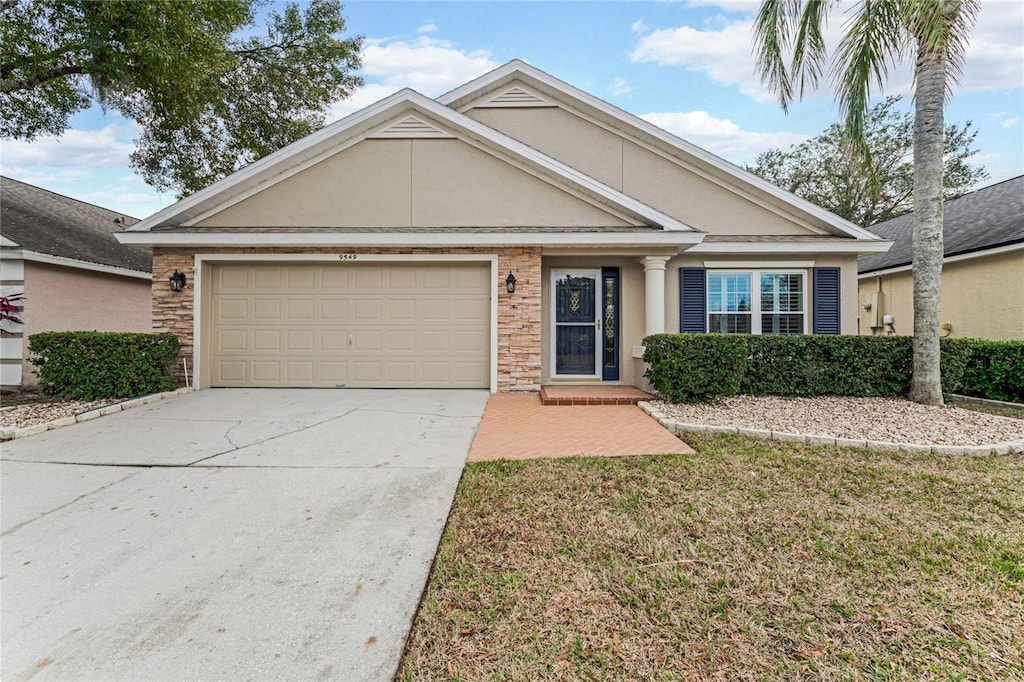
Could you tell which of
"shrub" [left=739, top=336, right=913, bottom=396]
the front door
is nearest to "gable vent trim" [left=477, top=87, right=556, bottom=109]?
the front door

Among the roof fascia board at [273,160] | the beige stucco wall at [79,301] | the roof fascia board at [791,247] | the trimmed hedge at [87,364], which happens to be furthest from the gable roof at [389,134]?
the beige stucco wall at [79,301]

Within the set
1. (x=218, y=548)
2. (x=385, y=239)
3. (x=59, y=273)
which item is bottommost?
(x=218, y=548)

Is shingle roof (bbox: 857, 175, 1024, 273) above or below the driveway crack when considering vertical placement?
above

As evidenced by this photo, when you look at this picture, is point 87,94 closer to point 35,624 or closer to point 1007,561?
point 35,624

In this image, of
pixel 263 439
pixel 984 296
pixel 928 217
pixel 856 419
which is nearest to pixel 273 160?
pixel 263 439

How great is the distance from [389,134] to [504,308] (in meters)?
3.88

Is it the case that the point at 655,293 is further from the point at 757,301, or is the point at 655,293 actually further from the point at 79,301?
the point at 79,301

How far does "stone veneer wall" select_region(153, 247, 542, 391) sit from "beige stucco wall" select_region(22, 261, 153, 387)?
308 cm

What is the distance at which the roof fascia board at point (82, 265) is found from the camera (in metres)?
8.93

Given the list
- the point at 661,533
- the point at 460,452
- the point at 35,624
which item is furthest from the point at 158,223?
the point at 661,533

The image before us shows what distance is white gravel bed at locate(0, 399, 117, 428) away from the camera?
599 centimetres

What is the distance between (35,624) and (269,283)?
7.21 m

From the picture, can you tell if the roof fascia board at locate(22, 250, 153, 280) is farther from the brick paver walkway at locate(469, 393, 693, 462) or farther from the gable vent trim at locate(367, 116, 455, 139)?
the brick paver walkway at locate(469, 393, 693, 462)

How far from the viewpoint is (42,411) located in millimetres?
6539
